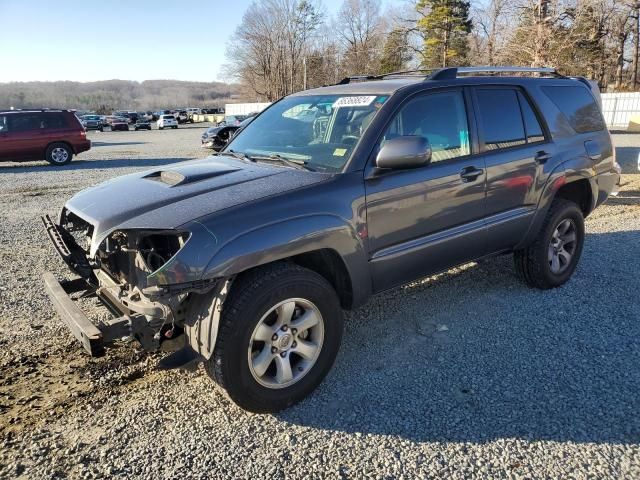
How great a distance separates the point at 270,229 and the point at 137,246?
747 millimetres

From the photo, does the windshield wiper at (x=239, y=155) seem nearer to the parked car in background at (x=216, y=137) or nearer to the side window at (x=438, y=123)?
the side window at (x=438, y=123)

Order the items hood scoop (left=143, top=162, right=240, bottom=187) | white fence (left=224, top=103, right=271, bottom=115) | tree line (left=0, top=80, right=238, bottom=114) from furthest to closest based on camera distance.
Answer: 1. tree line (left=0, top=80, right=238, bottom=114)
2. white fence (left=224, top=103, right=271, bottom=115)
3. hood scoop (left=143, top=162, right=240, bottom=187)

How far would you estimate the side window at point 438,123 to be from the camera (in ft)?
11.6

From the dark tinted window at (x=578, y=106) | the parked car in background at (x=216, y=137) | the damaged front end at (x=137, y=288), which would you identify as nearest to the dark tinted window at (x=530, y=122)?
the dark tinted window at (x=578, y=106)

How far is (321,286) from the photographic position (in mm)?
2996

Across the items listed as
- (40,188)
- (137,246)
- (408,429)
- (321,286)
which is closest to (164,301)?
(137,246)

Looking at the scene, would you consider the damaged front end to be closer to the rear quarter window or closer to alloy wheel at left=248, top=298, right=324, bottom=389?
alloy wheel at left=248, top=298, right=324, bottom=389

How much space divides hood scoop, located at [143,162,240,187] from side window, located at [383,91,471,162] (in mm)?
1212

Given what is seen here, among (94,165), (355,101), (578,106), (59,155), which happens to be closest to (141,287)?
(355,101)

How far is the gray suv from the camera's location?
8.84ft

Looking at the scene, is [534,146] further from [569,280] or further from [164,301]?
[164,301]

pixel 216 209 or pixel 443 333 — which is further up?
pixel 216 209

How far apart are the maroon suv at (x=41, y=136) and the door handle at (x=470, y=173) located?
16.2 metres

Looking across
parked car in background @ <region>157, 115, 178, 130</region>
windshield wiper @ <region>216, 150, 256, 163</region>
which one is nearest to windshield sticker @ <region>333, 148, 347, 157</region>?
windshield wiper @ <region>216, 150, 256, 163</region>
